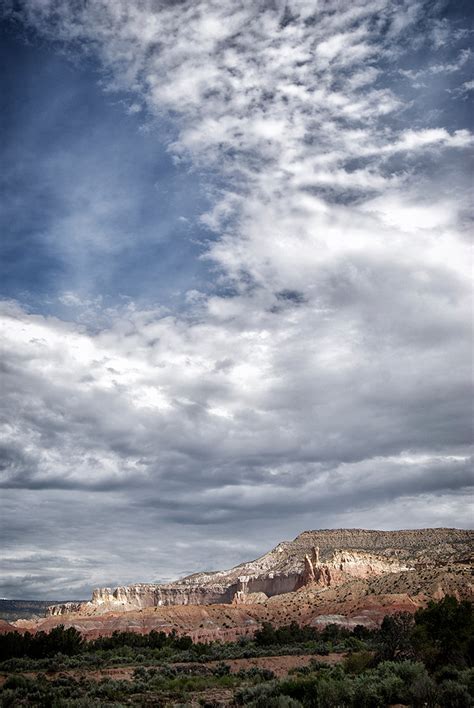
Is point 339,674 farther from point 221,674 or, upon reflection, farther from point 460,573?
point 460,573

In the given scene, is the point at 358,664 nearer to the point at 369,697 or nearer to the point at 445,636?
the point at 445,636

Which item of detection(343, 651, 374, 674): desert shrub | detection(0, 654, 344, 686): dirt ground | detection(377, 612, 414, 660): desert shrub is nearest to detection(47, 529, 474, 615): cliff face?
detection(0, 654, 344, 686): dirt ground

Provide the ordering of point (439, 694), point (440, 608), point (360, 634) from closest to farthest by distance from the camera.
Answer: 1. point (439, 694)
2. point (440, 608)
3. point (360, 634)

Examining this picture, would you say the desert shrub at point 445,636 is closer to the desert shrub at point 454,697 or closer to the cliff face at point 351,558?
the desert shrub at point 454,697

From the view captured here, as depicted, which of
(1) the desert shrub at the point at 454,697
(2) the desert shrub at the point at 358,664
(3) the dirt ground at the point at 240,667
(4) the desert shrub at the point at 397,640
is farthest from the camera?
(3) the dirt ground at the point at 240,667

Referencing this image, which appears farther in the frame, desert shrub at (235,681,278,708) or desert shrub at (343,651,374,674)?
desert shrub at (343,651,374,674)

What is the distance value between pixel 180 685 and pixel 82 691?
6151 mm

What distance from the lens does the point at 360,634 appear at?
82188 millimetres

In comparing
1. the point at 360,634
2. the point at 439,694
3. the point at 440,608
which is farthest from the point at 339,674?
the point at 360,634

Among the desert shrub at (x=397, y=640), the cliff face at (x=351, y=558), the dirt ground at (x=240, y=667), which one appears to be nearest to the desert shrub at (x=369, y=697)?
the desert shrub at (x=397, y=640)

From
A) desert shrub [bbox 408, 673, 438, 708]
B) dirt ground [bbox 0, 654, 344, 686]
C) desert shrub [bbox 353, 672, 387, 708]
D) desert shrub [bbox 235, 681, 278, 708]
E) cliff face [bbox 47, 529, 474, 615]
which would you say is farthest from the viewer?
cliff face [bbox 47, 529, 474, 615]

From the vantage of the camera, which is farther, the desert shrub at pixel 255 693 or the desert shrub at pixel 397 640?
the desert shrub at pixel 397 640

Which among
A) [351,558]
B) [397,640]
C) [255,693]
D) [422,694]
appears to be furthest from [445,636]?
[351,558]

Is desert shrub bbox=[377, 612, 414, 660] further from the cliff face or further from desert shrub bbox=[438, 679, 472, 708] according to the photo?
the cliff face
